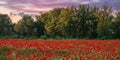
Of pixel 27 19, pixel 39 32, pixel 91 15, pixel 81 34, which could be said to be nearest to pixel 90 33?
pixel 81 34

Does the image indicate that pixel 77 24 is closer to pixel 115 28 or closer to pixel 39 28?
pixel 115 28

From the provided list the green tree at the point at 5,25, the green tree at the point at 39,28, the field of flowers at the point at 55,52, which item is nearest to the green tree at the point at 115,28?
the green tree at the point at 39,28

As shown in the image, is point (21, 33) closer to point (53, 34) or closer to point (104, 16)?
point (53, 34)

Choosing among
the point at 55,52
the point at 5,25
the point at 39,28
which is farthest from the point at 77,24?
the point at 55,52

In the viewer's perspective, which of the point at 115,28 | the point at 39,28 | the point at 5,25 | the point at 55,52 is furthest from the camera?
the point at 5,25

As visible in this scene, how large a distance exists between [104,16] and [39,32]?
22.8m

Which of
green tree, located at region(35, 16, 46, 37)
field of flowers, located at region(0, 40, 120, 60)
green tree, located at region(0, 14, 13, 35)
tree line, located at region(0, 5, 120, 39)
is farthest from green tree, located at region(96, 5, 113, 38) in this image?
field of flowers, located at region(0, 40, 120, 60)

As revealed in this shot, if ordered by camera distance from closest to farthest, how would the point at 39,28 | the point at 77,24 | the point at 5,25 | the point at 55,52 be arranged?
1. the point at 55,52
2. the point at 77,24
3. the point at 39,28
4. the point at 5,25

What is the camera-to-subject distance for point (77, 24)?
76.9 meters

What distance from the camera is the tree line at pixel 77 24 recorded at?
71250mm

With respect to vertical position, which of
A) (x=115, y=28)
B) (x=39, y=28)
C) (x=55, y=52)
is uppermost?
(x=55, y=52)

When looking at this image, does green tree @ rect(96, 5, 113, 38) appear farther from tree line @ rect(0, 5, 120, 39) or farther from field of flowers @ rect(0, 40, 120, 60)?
field of flowers @ rect(0, 40, 120, 60)

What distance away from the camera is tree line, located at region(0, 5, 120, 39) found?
71.2 m

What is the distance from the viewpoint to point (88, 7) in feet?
273
